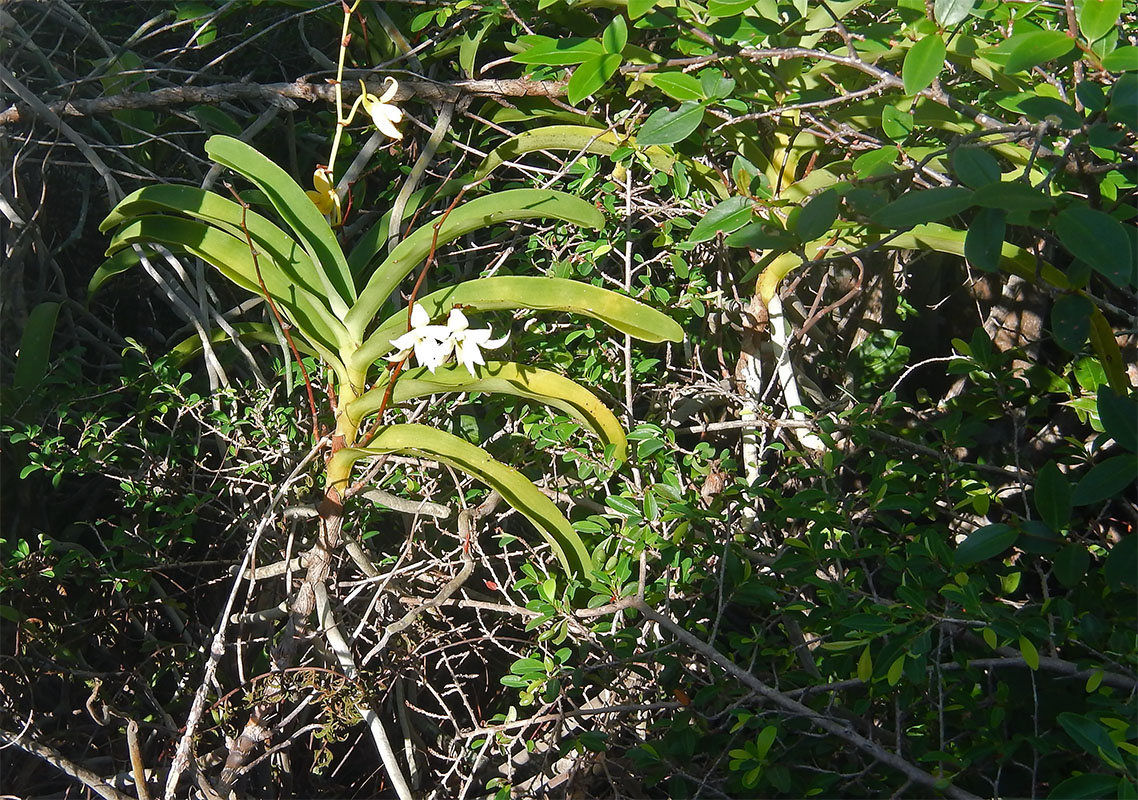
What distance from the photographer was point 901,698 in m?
0.89

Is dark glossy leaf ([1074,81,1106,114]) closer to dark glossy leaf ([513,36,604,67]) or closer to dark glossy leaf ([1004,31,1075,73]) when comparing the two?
dark glossy leaf ([1004,31,1075,73])

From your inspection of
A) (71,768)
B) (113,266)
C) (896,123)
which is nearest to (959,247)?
(896,123)

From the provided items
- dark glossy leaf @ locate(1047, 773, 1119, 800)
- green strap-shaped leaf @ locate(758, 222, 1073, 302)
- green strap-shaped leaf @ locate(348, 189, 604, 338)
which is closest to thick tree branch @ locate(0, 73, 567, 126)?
green strap-shaped leaf @ locate(348, 189, 604, 338)

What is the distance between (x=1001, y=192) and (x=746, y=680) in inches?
21.5

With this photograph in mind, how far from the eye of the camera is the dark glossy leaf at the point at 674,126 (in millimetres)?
901

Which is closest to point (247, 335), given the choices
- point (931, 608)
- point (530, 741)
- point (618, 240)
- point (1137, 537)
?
point (618, 240)

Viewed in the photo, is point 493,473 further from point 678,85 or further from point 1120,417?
point 1120,417

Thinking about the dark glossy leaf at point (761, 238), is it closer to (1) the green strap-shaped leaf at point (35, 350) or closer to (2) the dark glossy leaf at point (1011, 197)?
(2) the dark glossy leaf at point (1011, 197)

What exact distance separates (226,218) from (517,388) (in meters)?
0.42

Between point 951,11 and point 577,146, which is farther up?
point 951,11

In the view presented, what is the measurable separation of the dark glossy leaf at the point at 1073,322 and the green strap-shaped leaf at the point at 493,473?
559mm

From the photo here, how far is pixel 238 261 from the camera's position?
108 centimetres

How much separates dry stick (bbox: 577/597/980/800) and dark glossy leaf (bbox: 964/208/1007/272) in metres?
0.48

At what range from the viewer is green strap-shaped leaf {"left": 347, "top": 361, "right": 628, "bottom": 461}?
3.31 ft
